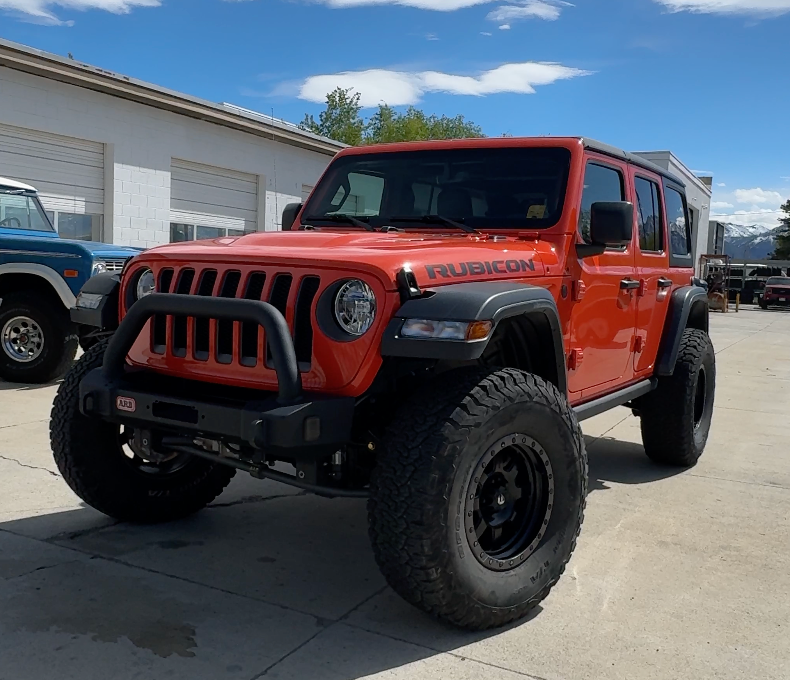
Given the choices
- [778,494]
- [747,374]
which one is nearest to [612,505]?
[778,494]

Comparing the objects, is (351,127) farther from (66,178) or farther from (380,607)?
(380,607)

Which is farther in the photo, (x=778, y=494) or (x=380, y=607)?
(x=778, y=494)

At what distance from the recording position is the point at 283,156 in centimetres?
1758

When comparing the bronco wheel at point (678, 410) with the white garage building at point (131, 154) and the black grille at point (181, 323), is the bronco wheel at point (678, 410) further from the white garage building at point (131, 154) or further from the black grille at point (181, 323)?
the white garage building at point (131, 154)

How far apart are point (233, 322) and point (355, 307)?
0.48 metres

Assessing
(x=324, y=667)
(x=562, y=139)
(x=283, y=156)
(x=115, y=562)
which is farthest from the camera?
(x=283, y=156)

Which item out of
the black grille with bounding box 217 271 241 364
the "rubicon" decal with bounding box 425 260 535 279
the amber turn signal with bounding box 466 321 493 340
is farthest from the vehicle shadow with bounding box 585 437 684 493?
the black grille with bounding box 217 271 241 364

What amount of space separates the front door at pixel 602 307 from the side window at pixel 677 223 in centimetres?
91

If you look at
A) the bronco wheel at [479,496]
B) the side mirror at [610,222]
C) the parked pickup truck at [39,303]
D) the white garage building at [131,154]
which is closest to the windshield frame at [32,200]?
the parked pickup truck at [39,303]

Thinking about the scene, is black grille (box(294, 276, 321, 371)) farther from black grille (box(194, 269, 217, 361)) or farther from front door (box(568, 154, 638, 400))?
front door (box(568, 154, 638, 400))

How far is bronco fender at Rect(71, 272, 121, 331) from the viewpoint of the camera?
3.72m

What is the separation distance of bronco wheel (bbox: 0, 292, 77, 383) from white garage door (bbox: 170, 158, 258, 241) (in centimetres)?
703

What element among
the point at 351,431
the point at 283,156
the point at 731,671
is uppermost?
the point at 283,156

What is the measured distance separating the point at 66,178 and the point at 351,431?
11.7m
